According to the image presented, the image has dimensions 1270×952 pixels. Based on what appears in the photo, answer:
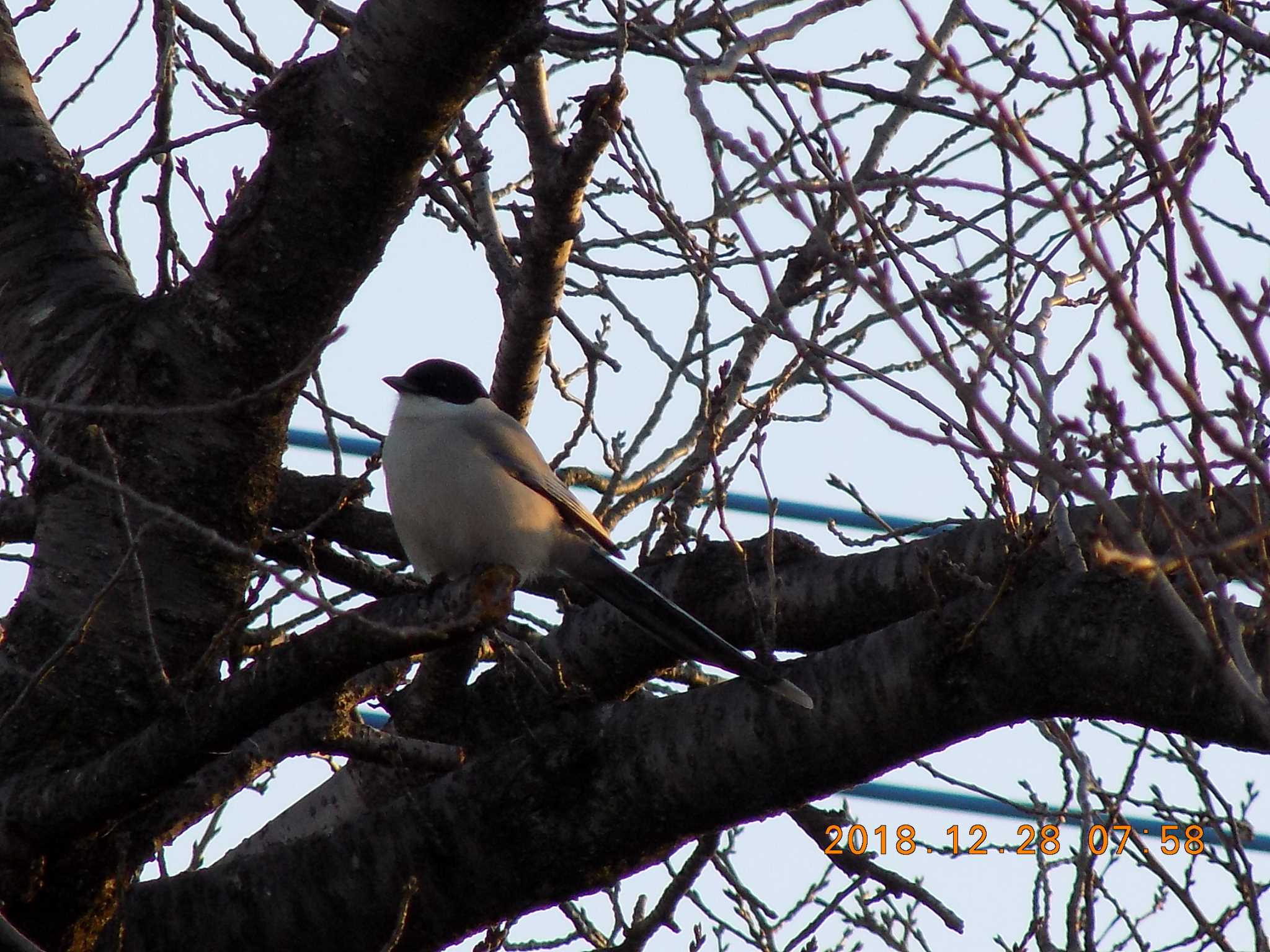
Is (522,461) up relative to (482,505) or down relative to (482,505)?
up

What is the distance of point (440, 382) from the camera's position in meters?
5.09

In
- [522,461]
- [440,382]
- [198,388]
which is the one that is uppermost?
[440,382]

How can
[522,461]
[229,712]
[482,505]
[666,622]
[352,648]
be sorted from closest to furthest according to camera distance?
1. [352,648]
2. [229,712]
3. [666,622]
4. [482,505]
5. [522,461]

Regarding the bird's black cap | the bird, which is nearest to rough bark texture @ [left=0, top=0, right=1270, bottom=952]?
the bird

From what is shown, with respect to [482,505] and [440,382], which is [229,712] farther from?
[440,382]

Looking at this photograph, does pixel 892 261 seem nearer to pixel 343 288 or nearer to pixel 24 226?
pixel 343 288

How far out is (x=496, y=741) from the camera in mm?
3201

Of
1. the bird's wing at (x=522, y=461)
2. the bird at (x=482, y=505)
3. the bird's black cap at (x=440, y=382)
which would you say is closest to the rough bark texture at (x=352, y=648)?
the bird at (x=482, y=505)

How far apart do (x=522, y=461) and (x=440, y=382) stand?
28.3 inches

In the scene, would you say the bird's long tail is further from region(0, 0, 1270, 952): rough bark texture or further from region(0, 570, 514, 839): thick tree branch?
region(0, 570, 514, 839): thick tree branch

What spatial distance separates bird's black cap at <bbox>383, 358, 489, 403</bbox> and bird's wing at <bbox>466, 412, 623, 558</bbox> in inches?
20.2

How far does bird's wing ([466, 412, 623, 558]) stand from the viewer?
4.45 m

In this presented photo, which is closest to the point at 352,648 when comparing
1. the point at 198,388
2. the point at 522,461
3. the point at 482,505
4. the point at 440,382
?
the point at 198,388

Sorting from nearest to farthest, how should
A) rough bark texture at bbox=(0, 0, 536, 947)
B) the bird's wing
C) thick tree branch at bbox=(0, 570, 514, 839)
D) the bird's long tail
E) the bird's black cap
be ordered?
thick tree branch at bbox=(0, 570, 514, 839), rough bark texture at bbox=(0, 0, 536, 947), the bird's long tail, the bird's wing, the bird's black cap
